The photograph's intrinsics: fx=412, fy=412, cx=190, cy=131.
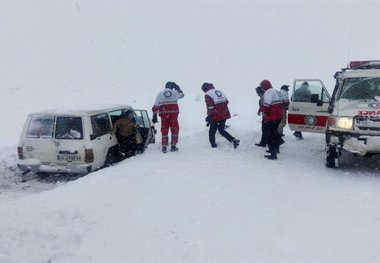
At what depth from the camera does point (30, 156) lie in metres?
8.48

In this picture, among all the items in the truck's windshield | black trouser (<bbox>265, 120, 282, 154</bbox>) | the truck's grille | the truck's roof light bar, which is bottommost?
black trouser (<bbox>265, 120, 282, 154</bbox>)

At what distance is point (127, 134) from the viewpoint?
31.5ft

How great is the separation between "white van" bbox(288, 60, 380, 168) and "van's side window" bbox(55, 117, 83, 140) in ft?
16.4

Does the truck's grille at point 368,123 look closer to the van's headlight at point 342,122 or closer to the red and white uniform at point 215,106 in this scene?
the van's headlight at point 342,122

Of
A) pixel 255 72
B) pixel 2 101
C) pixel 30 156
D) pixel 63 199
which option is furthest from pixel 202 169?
pixel 255 72

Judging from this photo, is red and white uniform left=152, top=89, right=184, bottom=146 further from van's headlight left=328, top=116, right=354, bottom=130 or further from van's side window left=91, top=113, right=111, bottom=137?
van's headlight left=328, top=116, right=354, bottom=130

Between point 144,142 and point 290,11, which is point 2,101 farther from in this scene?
point 290,11

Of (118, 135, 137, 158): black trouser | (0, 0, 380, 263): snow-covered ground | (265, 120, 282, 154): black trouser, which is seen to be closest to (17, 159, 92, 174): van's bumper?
(0, 0, 380, 263): snow-covered ground

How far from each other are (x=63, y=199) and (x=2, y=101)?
49.8ft

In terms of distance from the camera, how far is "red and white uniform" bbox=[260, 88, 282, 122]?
9.06m

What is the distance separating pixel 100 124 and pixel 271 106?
12.4ft

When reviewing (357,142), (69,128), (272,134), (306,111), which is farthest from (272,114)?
(69,128)

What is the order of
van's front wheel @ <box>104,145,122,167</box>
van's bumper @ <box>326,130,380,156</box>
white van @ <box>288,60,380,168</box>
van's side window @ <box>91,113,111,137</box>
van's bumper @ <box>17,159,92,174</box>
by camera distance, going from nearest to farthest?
van's bumper @ <box>326,130,380,156</box>, white van @ <box>288,60,380,168</box>, van's bumper @ <box>17,159,92,174</box>, van's side window @ <box>91,113,111,137</box>, van's front wheel @ <box>104,145,122,167</box>

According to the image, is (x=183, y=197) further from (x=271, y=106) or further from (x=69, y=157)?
(x=271, y=106)
